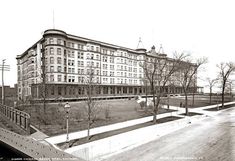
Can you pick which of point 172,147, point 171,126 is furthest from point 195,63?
point 172,147

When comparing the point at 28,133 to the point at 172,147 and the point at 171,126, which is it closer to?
the point at 172,147

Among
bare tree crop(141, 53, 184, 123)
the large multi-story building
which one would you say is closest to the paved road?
bare tree crop(141, 53, 184, 123)

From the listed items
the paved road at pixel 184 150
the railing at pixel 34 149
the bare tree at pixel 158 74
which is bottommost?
the paved road at pixel 184 150

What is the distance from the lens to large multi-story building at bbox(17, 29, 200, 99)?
50062 mm

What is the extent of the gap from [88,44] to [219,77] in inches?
1661

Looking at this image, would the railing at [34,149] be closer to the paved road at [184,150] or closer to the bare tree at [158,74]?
the paved road at [184,150]

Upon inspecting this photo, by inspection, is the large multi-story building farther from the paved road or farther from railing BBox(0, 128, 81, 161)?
railing BBox(0, 128, 81, 161)

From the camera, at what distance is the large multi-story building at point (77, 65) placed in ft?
164

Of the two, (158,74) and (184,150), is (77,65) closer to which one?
(158,74)

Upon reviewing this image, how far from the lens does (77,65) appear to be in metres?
57.3

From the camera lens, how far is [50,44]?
49938 millimetres

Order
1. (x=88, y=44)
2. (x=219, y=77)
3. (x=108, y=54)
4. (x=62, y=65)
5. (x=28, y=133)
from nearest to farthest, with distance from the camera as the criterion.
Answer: (x=28, y=133), (x=219, y=77), (x=62, y=65), (x=88, y=44), (x=108, y=54)

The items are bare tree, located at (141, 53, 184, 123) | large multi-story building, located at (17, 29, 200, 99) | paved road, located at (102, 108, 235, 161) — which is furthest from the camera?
large multi-story building, located at (17, 29, 200, 99)

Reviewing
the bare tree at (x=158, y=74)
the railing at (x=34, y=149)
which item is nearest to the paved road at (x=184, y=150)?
the bare tree at (x=158, y=74)
